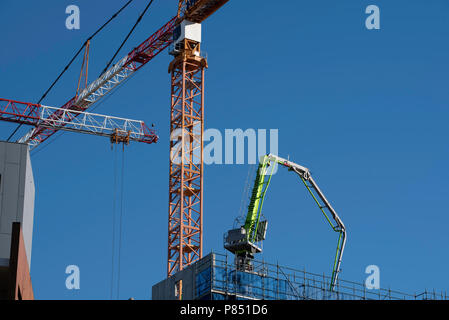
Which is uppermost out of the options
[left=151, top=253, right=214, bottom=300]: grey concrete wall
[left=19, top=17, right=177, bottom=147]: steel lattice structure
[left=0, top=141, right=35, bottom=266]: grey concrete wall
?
[left=19, top=17, right=177, bottom=147]: steel lattice structure

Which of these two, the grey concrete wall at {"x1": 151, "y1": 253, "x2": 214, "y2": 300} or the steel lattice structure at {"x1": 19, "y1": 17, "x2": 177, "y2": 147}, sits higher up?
the steel lattice structure at {"x1": 19, "y1": 17, "x2": 177, "y2": 147}

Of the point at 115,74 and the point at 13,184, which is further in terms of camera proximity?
the point at 115,74

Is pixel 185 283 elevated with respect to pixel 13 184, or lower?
lower

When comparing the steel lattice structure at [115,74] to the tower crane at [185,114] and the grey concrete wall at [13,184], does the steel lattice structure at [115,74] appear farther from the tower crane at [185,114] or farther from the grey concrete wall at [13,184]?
the grey concrete wall at [13,184]

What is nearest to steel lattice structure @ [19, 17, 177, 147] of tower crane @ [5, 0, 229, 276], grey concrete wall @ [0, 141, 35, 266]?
tower crane @ [5, 0, 229, 276]

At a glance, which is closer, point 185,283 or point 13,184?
point 13,184

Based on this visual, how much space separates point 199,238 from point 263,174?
16001 millimetres

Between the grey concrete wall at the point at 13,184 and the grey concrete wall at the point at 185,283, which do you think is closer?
the grey concrete wall at the point at 13,184

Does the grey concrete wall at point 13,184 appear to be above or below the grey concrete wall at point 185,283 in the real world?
above

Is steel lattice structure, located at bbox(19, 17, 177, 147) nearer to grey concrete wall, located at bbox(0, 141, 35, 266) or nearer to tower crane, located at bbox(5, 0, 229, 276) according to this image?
tower crane, located at bbox(5, 0, 229, 276)

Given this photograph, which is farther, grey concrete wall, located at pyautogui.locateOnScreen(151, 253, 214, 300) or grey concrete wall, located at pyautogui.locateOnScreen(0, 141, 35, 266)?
grey concrete wall, located at pyautogui.locateOnScreen(151, 253, 214, 300)

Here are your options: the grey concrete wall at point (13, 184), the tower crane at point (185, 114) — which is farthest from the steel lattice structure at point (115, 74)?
the grey concrete wall at point (13, 184)

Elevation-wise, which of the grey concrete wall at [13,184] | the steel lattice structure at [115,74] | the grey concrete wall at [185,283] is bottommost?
the grey concrete wall at [185,283]
